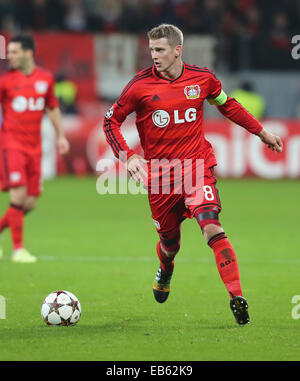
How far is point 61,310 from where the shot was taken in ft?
20.1

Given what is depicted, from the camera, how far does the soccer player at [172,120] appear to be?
20.7ft

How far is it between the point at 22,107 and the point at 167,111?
3624 millimetres

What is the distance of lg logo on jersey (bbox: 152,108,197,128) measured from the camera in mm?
6473

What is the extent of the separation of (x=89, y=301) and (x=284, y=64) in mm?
15287

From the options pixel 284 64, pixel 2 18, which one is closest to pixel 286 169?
pixel 284 64

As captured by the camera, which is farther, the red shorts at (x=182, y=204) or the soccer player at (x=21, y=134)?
the soccer player at (x=21, y=134)

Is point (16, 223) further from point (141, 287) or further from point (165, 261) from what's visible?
point (165, 261)

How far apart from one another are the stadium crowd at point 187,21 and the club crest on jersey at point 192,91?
1467 cm

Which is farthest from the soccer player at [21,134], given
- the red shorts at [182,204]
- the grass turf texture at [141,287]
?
the red shorts at [182,204]

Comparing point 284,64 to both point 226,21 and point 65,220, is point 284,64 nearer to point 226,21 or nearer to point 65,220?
point 226,21

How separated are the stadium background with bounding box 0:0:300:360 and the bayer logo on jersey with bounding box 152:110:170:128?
4.82ft

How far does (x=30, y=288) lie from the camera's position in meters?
7.82

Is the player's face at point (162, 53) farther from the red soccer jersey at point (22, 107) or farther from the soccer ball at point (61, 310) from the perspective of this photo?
the red soccer jersey at point (22, 107)

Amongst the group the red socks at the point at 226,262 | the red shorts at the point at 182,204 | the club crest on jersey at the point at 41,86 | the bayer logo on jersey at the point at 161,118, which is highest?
the club crest on jersey at the point at 41,86
